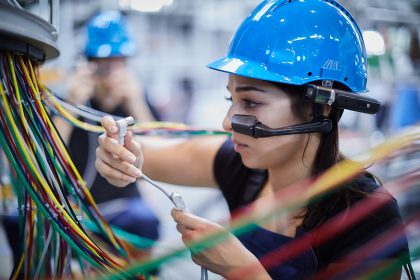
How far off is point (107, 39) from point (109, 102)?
1.32ft

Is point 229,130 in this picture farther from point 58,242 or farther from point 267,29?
point 58,242

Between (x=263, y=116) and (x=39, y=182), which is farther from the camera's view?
(x=263, y=116)

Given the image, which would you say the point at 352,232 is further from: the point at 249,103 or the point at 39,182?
the point at 39,182

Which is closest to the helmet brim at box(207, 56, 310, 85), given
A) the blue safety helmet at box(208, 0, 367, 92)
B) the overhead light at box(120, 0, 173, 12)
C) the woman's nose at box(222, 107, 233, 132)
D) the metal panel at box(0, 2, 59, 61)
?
the blue safety helmet at box(208, 0, 367, 92)

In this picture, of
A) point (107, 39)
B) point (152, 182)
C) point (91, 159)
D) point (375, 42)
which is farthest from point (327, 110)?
point (375, 42)

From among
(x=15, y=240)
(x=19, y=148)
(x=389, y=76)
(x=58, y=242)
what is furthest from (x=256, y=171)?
(x=389, y=76)

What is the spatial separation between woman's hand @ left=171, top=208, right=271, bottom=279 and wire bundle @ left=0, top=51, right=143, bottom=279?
0.49 ft

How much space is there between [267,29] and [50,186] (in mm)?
601

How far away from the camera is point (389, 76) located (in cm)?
366

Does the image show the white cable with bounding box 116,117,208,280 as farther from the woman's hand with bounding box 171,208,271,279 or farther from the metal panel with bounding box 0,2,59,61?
the metal panel with bounding box 0,2,59,61

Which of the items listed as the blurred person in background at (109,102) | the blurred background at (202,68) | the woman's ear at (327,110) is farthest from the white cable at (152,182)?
the blurred person in background at (109,102)

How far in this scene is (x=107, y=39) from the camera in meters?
2.38

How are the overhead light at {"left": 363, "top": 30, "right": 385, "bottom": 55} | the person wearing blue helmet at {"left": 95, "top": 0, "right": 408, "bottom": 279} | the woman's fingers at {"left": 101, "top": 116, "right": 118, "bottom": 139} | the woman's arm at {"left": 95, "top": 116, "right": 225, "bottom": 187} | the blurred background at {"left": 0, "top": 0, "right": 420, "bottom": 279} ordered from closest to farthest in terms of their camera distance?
the woman's fingers at {"left": 101, "top": 116, "right": 118, "bottom": 139} < the person wearing blue helmet at {"left": 95, "top": 0, "right": 408, "bottom": 279} < the woman's arm at {"left": 95, "top": 116, "right": 225, "bottom": 187} < the blurred background at {"left": 0, "top": 0, "right": 420, "bottom": 279} < the overhead light at {"left": 363, "top": 30, "right": 385, "bottom": 55}

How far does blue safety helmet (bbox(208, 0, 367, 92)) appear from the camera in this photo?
976 mm
